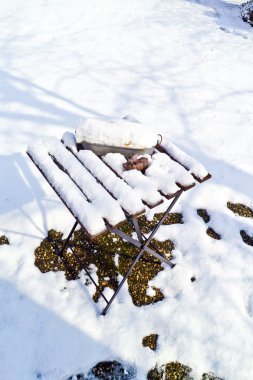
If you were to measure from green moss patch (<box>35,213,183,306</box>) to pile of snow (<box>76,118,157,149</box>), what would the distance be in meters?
1.17

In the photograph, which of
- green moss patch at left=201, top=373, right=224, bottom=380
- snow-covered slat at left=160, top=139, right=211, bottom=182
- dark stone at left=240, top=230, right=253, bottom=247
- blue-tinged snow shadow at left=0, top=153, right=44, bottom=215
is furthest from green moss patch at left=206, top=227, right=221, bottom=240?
blue-tinged snow shadow at left=0, top=153, right=44, bottom=215

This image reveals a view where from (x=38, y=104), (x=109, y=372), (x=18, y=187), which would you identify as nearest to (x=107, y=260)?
(x=109, y=372)

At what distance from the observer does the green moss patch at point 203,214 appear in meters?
3.35

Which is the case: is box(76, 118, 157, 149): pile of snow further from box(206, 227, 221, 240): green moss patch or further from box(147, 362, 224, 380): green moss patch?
box(147, 362, 224, 380): green moss patch

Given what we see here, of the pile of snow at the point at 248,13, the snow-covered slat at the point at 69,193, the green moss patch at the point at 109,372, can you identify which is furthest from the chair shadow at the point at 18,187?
the pile of snow at the point at 248,13

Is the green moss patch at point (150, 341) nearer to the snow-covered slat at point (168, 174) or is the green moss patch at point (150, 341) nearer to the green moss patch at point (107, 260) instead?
the green moss patch at point (107, 260)

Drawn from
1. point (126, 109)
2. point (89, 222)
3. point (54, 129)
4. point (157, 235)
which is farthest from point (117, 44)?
point (89, 222)

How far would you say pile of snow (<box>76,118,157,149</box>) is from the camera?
231cm

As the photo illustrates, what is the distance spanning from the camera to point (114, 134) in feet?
7.56

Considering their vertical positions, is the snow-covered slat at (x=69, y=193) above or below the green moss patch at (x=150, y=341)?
above

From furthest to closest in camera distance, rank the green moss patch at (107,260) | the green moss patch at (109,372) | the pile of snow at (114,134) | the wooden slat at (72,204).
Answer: the green moss patch at (107,260) → the pile of snow at (114,134) → the green moss patch at (109,372) → the wooden slat at (72,204)

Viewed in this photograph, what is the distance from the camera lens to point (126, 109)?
495cm

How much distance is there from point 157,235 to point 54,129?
7.72 ft

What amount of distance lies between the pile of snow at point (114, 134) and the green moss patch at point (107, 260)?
1169 millimetres
